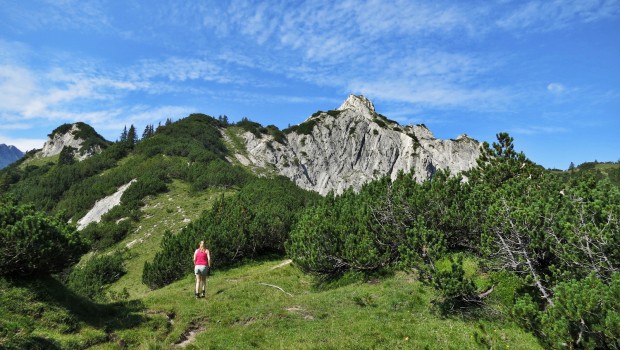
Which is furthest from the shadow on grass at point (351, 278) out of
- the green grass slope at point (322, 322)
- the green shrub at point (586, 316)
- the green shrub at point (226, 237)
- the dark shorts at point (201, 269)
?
the green shrub at point (586, 316)

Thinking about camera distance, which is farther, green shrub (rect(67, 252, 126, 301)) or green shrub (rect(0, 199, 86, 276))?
green shrub (rect(67, 252, 126, 301))

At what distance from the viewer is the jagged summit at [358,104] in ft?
480

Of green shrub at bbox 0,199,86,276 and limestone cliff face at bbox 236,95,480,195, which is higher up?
limestone cliff face at bbox 236,95,480,195

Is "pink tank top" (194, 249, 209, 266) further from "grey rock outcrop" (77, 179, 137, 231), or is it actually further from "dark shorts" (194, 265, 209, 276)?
"grey rock outcrop" (77, 179, 137, 231)

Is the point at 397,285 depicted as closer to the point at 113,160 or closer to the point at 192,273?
the point at 192,273

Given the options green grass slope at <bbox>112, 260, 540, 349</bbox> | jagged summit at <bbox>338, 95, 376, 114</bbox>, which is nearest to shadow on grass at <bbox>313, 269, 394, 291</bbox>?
green grass slope at <bbox>112, 260, 540, 349</bbox>

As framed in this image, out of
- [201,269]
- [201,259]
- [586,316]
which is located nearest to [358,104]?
[201,259]

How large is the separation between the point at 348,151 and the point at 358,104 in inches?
1120

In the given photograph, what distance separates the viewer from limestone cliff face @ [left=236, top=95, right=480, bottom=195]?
383ft

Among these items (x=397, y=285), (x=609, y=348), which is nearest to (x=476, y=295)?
(x=397, y=285)

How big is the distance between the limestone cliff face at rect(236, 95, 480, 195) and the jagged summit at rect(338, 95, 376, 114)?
209 cm

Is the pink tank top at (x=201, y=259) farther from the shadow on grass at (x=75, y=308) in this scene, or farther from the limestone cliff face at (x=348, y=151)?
the limestone cliff face at (x=348, y=151)

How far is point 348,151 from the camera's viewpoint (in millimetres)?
129000

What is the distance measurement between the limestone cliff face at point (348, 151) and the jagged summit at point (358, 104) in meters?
2.09
